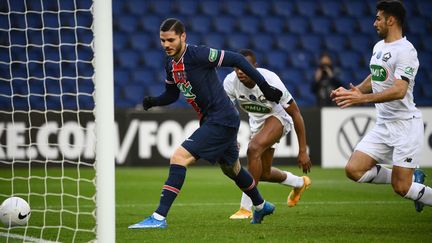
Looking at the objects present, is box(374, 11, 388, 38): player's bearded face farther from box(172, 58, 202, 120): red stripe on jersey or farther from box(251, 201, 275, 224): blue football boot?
box(251, 201, 275, 224): blue football boot

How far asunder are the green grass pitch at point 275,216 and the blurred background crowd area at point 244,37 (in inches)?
210

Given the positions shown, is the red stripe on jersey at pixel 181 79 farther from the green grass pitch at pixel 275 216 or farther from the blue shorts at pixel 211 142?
the green grass pitch at pixel 275 216

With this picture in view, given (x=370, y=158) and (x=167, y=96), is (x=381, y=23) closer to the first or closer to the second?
(x=370, y=158)

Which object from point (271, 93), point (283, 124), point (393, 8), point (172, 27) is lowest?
point (283, 124)

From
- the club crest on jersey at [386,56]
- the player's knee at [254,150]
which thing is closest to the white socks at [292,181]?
the player's knee at [254,150]

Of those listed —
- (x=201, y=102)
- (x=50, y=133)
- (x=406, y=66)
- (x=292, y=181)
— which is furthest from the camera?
(x=50, y=133)

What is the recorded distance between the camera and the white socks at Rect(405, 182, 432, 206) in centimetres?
655

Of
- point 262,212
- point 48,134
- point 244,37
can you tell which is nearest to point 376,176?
point 262,212

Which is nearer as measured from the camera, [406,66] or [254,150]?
[406,66]

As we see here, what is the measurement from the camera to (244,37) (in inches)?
728

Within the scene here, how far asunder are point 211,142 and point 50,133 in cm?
813

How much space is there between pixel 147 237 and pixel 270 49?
1290 centimetres

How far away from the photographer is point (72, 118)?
1429cm

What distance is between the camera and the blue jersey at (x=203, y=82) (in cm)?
660
